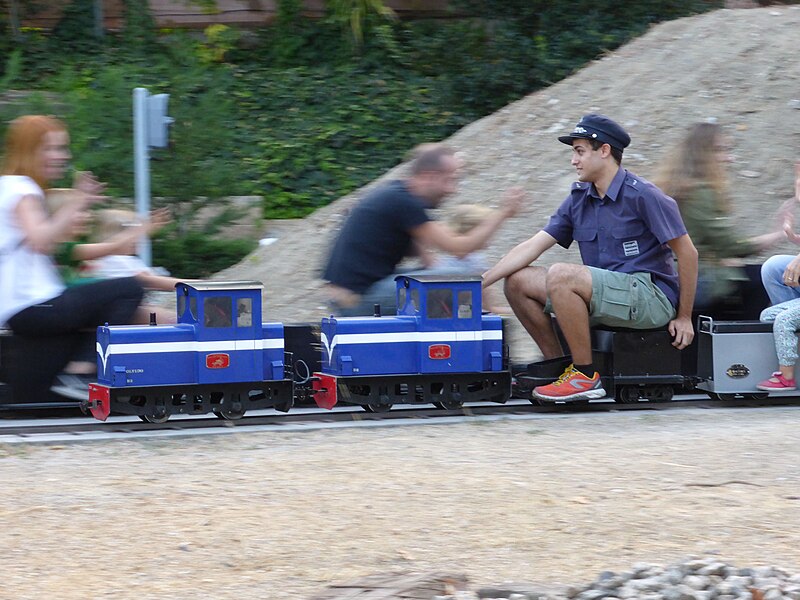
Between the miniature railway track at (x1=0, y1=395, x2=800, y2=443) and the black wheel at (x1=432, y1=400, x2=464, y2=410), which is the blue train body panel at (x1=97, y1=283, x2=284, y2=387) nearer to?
the miniature railway track at (x1=0, y1=395, x2=800, y2=443)

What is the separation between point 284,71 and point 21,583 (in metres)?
19.7

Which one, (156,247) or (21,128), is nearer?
(21,128)

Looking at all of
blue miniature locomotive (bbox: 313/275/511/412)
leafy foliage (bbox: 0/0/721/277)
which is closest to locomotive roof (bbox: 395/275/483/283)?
blue miniature locomotive (bbox: 313/275/511/412)

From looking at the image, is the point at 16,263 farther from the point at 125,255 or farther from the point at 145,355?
the point at 125,255

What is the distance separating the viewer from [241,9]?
24.7 m

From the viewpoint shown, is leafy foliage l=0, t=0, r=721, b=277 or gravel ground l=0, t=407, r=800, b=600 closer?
gravel ground l=0, t=407, r=800, b=600

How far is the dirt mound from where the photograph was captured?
15.0 metres

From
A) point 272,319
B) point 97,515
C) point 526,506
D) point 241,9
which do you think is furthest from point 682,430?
point 241,9

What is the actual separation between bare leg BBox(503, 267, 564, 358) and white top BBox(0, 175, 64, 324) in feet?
9.27

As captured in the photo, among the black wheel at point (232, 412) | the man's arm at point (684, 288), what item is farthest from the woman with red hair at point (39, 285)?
the man's arm at point (684, 288)

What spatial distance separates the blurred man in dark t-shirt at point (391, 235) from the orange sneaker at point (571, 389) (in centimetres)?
106

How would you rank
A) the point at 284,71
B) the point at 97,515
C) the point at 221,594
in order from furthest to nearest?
the point at 284,71 < the point at 97,515 < the point at 221,594

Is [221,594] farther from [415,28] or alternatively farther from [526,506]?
[415,28]

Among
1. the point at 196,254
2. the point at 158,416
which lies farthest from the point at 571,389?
the point at 196,254
